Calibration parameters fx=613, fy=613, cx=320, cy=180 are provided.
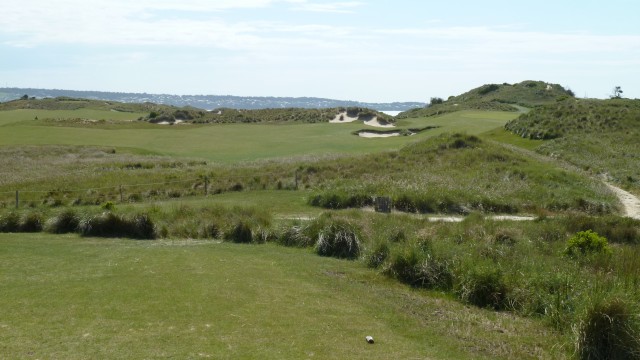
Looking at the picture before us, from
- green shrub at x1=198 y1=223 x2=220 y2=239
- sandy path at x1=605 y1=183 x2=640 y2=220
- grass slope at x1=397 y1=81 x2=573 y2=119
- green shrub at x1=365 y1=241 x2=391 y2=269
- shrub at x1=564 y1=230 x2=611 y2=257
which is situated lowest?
green shrub at x1=198 y1=223 x2=220 y2=239

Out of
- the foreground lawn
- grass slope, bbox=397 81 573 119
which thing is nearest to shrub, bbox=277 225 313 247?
the foreground lawn

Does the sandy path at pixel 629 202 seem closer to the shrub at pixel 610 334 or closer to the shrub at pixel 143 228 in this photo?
the shrub at pixel 610 334

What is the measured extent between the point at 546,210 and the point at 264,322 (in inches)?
822

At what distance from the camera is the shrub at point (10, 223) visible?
21844 millimetres

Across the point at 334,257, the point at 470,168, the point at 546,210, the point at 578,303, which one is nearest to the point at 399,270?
the point at 334,257

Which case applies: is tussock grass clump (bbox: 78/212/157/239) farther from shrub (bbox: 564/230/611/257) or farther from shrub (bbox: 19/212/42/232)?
shrub (bbox: 564/230/611/257)

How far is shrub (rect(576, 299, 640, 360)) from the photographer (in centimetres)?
905

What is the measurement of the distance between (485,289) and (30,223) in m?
16.6

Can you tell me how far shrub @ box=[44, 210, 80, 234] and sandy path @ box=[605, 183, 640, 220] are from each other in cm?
2221

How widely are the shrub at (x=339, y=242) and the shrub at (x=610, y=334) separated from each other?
28.9 ft

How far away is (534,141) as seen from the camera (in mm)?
51594

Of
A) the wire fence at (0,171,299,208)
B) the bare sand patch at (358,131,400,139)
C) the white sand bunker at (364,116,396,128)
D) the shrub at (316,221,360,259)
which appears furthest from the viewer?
the white sand bunker at (364,116,396,128)

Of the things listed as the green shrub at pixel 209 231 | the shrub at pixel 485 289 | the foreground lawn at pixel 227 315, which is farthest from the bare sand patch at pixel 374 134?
the shrub at pixel 485 289

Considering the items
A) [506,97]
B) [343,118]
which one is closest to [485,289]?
[343,118]
